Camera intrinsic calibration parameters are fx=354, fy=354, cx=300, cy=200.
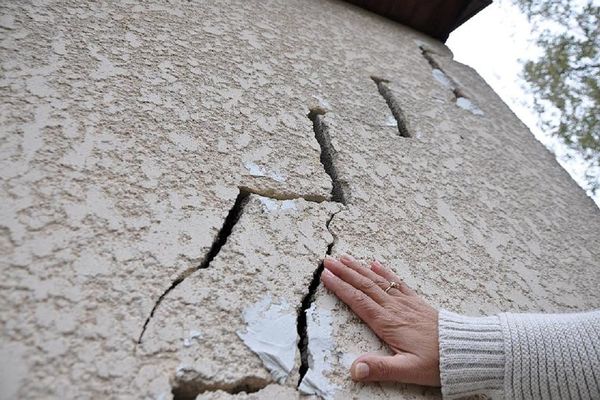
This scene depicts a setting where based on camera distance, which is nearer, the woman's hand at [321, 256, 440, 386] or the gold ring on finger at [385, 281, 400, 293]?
the woman's hand at [321, 256, 440, 386]

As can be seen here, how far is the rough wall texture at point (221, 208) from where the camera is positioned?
0.58 m

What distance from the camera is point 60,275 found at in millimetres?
592

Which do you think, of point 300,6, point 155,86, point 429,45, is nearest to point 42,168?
point 155,86

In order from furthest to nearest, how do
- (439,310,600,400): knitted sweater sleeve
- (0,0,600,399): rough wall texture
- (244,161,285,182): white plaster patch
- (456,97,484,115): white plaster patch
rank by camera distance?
(456,97,484,115): white plaster patch → (244,161,285,182): white plaster patch → (439,310,600,400): knitted sweater sleeve → (0,0,600,399): rough wall texture

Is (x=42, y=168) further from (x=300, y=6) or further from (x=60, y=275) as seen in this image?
(x=300, y=6)

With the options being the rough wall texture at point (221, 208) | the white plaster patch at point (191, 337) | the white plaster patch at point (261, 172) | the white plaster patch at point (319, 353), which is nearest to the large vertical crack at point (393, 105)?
the rough wall texture at point (221, 208)

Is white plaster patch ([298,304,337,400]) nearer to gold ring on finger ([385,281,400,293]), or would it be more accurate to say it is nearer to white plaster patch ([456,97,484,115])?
gold ring on finger ([385,281,400,293])

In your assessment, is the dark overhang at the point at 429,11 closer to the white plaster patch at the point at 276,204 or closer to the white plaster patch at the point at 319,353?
the white plaster patch at the point at 276,204

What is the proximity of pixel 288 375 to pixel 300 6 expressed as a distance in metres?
1.76

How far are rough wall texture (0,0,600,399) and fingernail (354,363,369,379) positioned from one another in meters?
0.03

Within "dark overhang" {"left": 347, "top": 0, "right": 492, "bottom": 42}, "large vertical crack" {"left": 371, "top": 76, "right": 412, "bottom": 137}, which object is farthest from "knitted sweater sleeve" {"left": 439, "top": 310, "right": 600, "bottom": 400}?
"dark overhang" {"left": 347, "top": 0, "right": 492, "bottom": 42}

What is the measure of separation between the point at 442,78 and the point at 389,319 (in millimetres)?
1600

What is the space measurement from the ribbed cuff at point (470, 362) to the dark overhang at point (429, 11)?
6.92 feet

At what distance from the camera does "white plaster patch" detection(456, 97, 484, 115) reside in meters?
1.78
